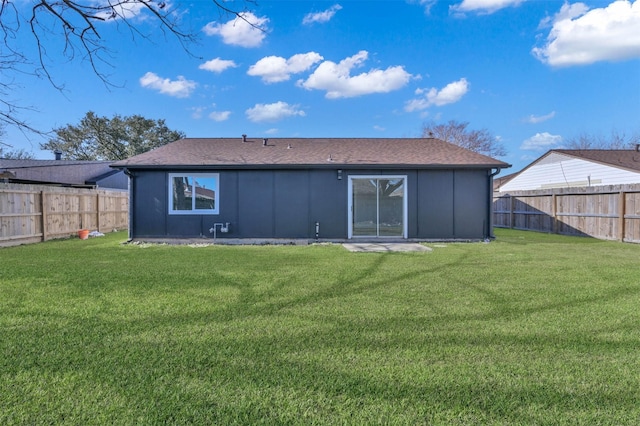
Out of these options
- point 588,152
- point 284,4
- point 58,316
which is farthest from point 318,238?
point 588,152

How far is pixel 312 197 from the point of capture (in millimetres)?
9875

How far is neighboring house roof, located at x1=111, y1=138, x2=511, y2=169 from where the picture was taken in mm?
9695

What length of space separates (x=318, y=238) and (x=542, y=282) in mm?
5914

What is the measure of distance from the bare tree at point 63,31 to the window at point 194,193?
556 cm

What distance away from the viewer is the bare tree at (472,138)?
31.8m

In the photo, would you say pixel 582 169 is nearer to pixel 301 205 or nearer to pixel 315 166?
pixel 315 166

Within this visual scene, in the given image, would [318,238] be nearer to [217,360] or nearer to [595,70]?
[217,360]

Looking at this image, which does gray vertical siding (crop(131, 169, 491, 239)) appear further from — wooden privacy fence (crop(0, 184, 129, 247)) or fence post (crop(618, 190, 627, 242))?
fence post (crop(618, 190, 627, 242))

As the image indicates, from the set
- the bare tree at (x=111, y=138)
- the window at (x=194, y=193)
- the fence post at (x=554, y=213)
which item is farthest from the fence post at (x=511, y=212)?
the bare tree at (x=111, y=138)

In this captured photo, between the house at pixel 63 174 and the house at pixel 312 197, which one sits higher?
the house at pixel 63 174

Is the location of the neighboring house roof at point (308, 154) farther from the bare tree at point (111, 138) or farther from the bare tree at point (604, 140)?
the bare tree at point (604, 140)

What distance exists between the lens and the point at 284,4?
718 cm

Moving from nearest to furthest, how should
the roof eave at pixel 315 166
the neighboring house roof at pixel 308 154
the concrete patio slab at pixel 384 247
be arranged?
1. the concrete patio slab at pixel 384 247
2. the roof eave at pixel 315 166
3. the neighboring house roof at pixel 308 154

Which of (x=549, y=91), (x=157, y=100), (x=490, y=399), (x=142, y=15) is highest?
(x=549, y=91)
